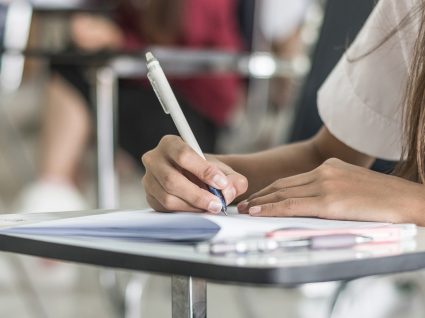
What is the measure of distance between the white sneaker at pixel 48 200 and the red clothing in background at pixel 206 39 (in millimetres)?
428

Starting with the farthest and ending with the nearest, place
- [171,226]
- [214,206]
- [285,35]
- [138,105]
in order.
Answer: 1. [285,35]
2. [138,105]
3. [214,206]
4. [171,226]

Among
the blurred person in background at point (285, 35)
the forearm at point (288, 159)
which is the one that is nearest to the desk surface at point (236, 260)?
the forearm at point (288, 159)

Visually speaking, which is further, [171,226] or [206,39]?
[206,39]

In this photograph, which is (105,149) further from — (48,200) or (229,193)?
(229,193)

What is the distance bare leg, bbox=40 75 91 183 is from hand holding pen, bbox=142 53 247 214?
7.36 feet

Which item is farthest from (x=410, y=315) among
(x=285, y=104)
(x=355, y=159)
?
(x=355, y=159)

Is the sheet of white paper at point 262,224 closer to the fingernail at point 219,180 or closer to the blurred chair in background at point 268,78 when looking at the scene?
the fingernail at point 219,180

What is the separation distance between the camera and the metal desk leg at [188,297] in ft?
2.51

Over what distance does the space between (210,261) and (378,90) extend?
60 centimetres

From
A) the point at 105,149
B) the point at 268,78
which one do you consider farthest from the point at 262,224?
the point at 268,78

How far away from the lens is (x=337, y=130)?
1.22m

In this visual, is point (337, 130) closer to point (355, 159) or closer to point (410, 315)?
point (355, 159)

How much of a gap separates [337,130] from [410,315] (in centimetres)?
159

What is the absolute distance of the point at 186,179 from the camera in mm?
879
